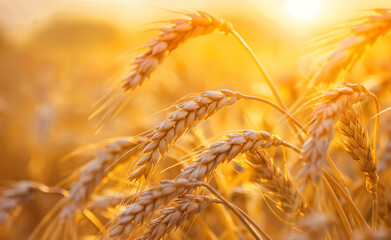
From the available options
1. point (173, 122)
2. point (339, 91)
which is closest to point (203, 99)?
point (173, 122)

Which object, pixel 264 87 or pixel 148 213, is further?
pixel 264 87

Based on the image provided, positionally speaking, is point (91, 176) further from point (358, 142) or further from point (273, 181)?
point (358, 142)

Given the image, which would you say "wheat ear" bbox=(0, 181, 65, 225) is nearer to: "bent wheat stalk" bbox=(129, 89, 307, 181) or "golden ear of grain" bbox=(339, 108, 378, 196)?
"bent wheat stalk" bbox=(129, 89, 307, 181)

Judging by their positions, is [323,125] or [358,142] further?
[358,142]

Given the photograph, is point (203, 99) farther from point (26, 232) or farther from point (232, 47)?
point (232, 47)

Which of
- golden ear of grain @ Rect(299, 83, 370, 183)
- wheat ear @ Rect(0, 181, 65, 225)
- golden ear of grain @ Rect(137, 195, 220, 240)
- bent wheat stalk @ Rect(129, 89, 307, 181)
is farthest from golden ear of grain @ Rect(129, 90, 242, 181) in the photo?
wheat ear @ Rect(0, 181, 65, 225)

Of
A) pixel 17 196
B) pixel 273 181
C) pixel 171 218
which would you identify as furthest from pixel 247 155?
pixel 17 196
